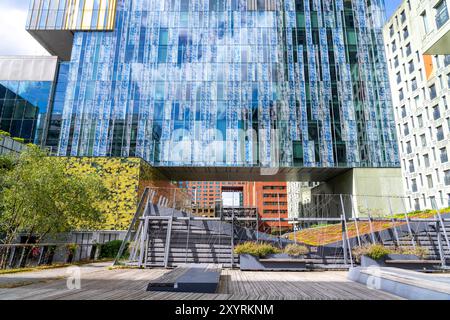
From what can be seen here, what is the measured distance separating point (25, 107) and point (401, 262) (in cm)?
4519

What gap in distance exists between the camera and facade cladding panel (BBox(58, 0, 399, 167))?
3278 centimetres

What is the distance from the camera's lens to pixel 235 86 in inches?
1363

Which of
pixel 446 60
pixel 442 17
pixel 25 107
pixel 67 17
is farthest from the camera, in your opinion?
pixel 25 107

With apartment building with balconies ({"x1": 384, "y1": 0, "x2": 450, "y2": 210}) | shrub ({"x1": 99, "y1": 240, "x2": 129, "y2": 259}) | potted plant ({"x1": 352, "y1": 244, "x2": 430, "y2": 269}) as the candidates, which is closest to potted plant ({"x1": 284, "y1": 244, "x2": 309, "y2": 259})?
potted plant ({"x1": 352, "y1": 244, "x2": 430, "y2": 269})

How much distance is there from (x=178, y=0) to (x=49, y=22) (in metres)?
17.6

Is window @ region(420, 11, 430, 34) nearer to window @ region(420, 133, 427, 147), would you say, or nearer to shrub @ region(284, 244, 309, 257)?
shrub @ region(284, 244, 309, 257)

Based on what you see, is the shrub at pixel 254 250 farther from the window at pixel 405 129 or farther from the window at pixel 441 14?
the window at pixel 405 129

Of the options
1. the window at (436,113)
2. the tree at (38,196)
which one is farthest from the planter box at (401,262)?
the window at (436,113)

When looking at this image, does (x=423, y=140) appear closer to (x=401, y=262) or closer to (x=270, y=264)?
(x=401, y=262)

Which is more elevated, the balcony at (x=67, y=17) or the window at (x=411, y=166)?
the balcony at (x=67, y=17)

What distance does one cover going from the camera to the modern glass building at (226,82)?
32.8 meters

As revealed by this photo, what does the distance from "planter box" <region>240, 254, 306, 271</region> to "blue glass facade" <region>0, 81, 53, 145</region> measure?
114 feet

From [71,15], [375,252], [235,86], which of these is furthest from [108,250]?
[71,15]

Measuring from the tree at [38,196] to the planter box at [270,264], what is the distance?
32.9 feet
